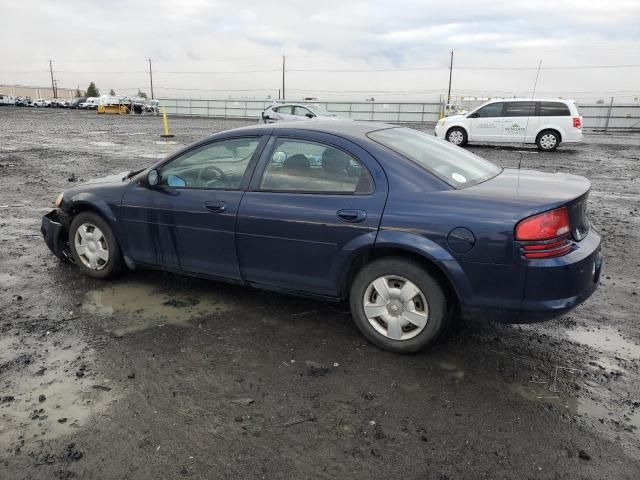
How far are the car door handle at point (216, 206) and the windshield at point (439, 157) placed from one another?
4.08 ft

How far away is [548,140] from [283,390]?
17859 millimetres

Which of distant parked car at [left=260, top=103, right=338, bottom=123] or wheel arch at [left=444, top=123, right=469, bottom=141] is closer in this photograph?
wheel arch at [left=444, top=123, right=469, bottom=141]

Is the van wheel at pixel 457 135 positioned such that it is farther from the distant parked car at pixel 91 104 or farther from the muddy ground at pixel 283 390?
the distant parked car at pixel 91 104

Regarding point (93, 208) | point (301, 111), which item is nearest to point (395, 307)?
point (93, 208)

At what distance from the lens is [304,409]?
9.77ft

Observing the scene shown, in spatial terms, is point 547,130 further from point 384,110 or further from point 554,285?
point 384,110

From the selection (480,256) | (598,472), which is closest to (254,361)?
(480,256)

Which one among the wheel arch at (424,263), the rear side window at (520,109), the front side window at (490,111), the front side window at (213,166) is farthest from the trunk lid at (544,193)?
the front side window at (490,111)

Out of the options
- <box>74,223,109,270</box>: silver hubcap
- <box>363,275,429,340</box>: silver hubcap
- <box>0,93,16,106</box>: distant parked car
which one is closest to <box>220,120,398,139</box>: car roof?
<box>363,275,429,340</box>: silver hubcap

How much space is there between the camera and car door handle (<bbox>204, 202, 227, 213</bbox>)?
4.05 metres

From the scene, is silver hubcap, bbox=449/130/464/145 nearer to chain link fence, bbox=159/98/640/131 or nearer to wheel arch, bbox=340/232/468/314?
wheel arch, bbox=340/232/468/314

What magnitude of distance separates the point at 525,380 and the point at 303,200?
6.25 ft

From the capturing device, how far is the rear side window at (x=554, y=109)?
17.9 meters

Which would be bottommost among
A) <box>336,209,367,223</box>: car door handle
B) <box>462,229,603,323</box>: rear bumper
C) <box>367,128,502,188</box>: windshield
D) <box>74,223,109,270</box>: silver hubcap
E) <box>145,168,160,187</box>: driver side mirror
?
<box>74,223,109,270</box>: silver hubcap
